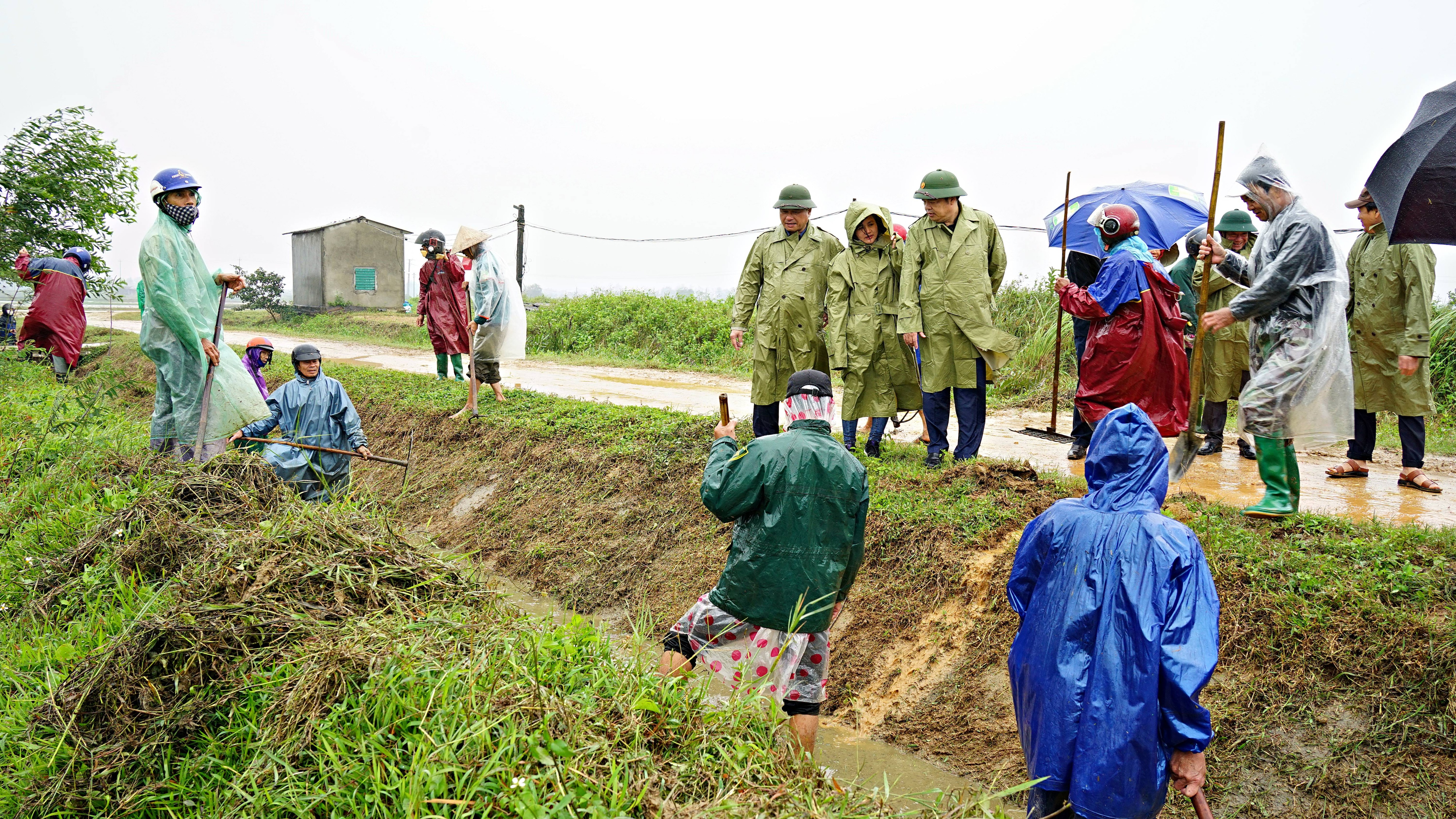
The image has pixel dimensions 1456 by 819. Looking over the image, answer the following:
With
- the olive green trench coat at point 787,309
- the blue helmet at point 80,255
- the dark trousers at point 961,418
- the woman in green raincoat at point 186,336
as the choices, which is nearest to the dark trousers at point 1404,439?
the dark trousers at point 961,418

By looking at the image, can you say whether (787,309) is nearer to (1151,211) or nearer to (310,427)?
(1151,211)

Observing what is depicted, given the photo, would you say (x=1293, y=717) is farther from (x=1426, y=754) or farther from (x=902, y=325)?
(x=902, y=325)

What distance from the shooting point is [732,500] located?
Result: 357 cm

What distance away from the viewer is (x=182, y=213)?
604 centimetres

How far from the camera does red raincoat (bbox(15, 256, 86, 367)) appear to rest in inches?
450

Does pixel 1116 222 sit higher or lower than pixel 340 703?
higher

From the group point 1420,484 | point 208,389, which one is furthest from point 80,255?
point 1420,484

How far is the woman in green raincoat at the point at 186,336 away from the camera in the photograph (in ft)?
19.5

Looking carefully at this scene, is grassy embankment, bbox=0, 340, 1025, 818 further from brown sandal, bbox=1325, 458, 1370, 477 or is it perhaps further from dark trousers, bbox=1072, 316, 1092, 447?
brown sandal, bbox=1325, 458, 1370, 477

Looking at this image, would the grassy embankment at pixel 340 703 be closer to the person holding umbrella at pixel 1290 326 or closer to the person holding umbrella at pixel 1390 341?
the person holding umbrella at pixel 1290 326

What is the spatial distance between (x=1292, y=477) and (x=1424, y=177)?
2.10 meters

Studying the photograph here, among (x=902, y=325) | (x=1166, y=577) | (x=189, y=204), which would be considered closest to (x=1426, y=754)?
(x=1166, y=577)

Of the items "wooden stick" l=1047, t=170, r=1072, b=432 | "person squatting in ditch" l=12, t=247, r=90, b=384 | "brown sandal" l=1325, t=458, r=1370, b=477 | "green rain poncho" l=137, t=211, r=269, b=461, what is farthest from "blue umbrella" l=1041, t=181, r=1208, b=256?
"person squatting in ditch" l=12, t=247, r=90, b=384

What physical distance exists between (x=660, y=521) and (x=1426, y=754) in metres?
4.66
